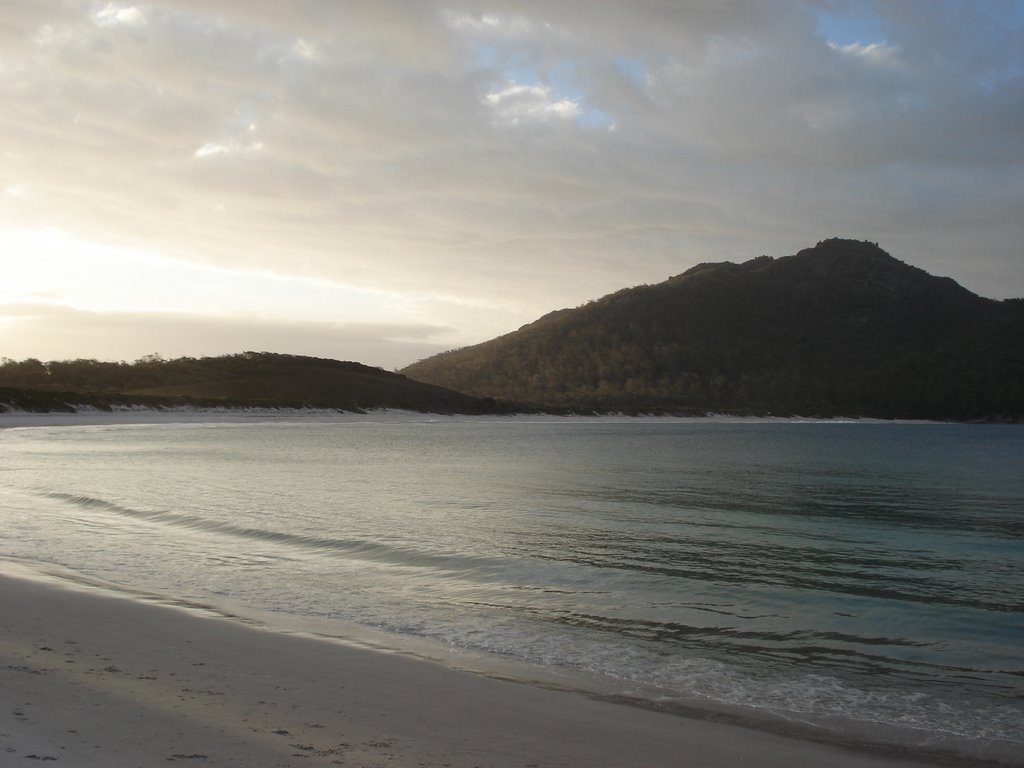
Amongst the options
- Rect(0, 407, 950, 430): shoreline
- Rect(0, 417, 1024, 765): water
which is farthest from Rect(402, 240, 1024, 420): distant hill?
Rect(0, 417, 1024, 765): water

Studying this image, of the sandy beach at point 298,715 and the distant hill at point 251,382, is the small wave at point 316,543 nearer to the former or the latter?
the sandy beach at point 298,715

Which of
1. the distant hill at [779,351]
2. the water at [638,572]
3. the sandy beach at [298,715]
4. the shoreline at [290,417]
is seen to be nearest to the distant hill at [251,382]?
the shoreline at [290,417]

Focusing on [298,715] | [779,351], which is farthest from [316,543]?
[779,351]

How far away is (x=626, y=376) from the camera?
158875 millimetres

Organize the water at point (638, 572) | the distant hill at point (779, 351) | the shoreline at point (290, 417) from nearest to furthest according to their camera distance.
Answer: the water at point (638, 572) → the shoreline at point (290, 417) → the distant hill at point (779, 351)

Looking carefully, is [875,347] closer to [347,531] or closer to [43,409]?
[43,409]

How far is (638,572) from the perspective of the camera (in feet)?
39.2

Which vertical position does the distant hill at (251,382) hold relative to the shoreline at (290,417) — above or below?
above

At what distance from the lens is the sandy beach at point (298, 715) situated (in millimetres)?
4930

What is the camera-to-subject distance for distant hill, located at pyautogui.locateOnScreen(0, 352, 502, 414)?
318ft

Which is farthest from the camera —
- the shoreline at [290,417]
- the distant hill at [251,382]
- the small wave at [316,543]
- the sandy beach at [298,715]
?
the distant hill at [251,382]

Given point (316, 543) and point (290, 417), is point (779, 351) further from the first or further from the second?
point (316, 543)

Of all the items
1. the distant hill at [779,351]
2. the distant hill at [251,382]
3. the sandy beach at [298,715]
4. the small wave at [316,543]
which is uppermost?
the distant hill at [779,351]

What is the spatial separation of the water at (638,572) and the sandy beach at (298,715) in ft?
1.95
